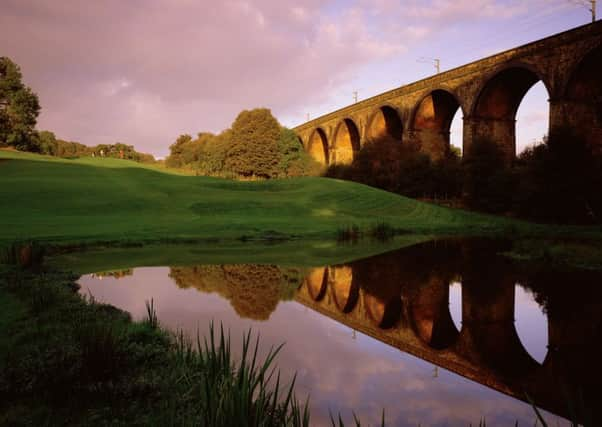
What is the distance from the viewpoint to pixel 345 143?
63750 millimetres

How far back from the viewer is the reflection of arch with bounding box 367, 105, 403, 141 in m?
51.6

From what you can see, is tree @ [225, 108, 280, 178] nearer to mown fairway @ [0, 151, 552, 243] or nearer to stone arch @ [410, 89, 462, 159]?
mown fairway @ [0, 151, 552, 243]

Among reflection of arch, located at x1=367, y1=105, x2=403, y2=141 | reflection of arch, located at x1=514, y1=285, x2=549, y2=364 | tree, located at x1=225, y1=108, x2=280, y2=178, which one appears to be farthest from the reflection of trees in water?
tree, located at x1=225, y1=108, x2=280, y2=178

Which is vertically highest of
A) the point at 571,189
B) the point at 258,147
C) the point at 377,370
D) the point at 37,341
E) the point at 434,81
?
the point at 434,81

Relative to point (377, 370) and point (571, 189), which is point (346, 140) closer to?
point (571, 189)

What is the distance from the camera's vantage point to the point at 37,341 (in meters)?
5.29

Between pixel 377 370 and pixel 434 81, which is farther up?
pixel 434 81

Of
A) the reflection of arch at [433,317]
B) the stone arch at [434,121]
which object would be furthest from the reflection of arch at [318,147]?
the reflection of arch at [433,317]

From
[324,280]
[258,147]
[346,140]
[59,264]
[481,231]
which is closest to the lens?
[324,280]

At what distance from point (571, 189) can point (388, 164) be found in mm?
19008

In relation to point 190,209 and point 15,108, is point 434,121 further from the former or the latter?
point 15,108

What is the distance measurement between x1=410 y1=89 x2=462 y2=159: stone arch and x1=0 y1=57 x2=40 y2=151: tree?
42.2 m

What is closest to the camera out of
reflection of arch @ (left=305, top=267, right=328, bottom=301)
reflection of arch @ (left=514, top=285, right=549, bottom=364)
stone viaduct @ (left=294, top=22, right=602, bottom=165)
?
reflection of arch @ (left=514, top=285, right=549, bottom=364)

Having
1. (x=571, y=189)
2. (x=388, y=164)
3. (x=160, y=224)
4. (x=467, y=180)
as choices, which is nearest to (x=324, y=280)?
(x=160, y=224)
